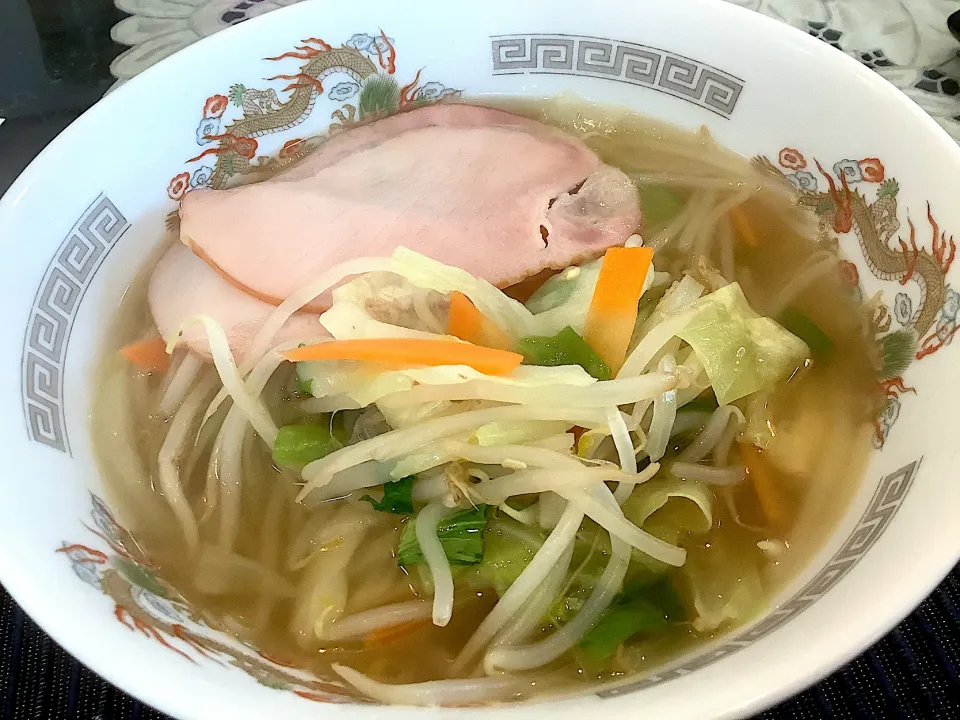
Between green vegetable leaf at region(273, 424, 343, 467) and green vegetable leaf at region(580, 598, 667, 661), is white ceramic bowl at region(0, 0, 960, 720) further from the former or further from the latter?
green vegetable leaf at region(273, 424, 343, 467)

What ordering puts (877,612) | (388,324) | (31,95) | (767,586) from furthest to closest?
(31,95) → (388,324) → (767,586) → (877,612)

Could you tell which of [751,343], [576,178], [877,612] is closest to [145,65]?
[576,178]

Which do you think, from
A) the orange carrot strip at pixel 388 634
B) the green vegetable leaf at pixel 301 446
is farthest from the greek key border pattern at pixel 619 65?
the orange carrot strip at pixel 388 634

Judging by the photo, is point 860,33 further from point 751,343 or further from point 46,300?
point 46,300

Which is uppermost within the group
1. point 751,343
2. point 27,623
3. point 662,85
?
point 662,85

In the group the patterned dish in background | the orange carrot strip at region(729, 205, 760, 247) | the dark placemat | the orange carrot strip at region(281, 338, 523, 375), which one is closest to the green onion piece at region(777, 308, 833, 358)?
the orange carrot strip at region(729, 205, 760, 247)

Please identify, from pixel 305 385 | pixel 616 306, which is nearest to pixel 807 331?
pixel 616 306
